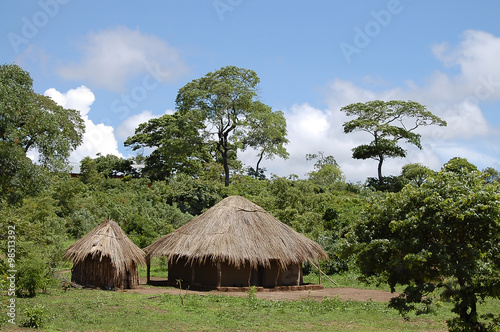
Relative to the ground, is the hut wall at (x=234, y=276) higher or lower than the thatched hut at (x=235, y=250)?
lower

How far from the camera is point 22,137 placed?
656 inches

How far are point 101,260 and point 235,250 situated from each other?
195 inches

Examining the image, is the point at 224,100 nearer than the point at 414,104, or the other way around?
the point at 224,100

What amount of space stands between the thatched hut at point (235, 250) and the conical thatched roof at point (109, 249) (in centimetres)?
187

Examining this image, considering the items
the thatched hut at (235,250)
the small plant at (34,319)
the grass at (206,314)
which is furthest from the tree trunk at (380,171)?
the small plant at (34,319)

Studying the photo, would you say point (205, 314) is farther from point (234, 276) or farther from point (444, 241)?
point (234, 276)

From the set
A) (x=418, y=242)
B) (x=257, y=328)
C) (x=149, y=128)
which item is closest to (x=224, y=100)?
(x=149, y=128)

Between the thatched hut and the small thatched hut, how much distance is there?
87.3 inches

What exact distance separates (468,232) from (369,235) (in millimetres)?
1786

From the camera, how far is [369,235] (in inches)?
389

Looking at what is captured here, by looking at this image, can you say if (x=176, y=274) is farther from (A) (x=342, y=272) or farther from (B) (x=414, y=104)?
(B) (x=414, y=104)

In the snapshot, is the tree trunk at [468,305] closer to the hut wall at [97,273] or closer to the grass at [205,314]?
the grass at [205,314]

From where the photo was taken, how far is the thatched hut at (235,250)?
19.5 m

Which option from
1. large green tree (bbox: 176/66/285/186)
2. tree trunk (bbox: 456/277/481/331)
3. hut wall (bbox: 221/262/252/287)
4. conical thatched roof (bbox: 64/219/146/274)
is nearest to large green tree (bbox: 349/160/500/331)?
tree trunk (bbox: 456/277/481/331)
